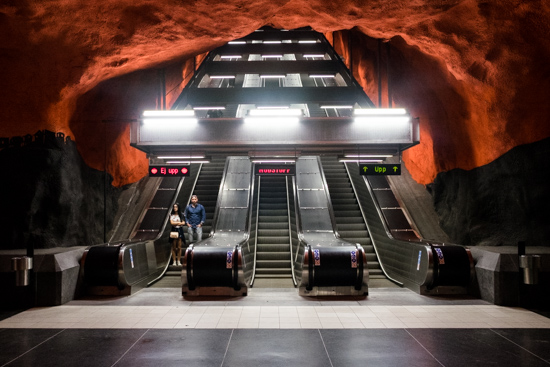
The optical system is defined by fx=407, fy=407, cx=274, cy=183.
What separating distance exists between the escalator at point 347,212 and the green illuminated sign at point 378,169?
2.08 metres

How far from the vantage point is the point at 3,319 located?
5.75 meters

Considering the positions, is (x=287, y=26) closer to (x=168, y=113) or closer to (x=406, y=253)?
(x=168, y=113)

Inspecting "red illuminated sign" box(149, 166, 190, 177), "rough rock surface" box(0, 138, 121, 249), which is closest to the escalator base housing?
"red illuminated sign" box(149, 166, 190, 177)

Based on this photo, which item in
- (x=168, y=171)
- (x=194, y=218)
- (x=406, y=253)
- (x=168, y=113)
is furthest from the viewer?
(x=194, y=218)

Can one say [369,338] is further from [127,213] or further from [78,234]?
[127,213]

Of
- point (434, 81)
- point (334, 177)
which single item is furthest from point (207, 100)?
point (434, 81)

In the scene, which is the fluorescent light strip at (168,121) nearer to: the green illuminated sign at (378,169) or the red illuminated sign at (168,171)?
the red illuminated sign at (168,171)

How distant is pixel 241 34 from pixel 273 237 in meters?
5.23

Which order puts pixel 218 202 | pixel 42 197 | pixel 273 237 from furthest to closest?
pixel 218 202 → pixel 273 237 → pixel 42 197

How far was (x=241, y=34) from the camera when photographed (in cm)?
895

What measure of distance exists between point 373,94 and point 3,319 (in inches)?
550

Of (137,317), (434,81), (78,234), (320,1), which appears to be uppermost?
(320,1)

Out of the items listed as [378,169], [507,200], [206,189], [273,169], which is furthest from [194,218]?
[507,200]

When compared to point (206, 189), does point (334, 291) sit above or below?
below
